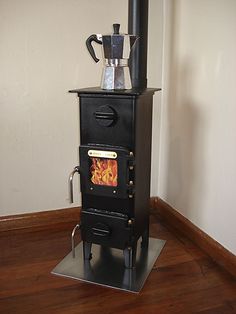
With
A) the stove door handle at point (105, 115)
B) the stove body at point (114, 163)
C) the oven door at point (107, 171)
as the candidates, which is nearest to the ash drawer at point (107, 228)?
the stove body at point (114, 163)

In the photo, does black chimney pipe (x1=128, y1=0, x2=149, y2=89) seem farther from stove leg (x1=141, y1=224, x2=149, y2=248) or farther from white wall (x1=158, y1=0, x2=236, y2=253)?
stove leg (x1=141, y1=224, x2=149, y2=248)

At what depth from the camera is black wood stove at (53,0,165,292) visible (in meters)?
1.51

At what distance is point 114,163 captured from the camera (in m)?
1.56

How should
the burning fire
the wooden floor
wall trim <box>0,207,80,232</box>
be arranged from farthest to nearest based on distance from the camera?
wall trim <box>0,207,80,232</box> < the burning fire < the wooden floor

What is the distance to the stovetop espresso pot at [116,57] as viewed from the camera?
149 centimetres

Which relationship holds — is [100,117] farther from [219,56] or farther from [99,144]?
[219,56]

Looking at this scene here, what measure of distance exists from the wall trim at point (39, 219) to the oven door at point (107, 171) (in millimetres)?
642

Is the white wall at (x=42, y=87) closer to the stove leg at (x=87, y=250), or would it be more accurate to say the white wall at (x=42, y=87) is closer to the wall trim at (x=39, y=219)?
the wall trim at (x=39, y=219)

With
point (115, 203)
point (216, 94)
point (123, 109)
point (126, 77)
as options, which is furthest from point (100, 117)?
point (216, 94)

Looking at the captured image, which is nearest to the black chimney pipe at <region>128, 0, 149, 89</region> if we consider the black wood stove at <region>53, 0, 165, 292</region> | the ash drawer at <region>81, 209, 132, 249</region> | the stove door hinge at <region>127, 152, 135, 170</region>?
the black wood stove at <region>53, 0, 165, 292</region>

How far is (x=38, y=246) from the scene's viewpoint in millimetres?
1940

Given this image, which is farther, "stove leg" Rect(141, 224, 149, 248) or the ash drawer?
"stove leg" Rect(141, 224, 149, 248)

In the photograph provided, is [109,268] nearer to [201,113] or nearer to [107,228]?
[107,228]

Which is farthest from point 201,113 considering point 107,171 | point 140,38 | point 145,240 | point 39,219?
point 39,219
